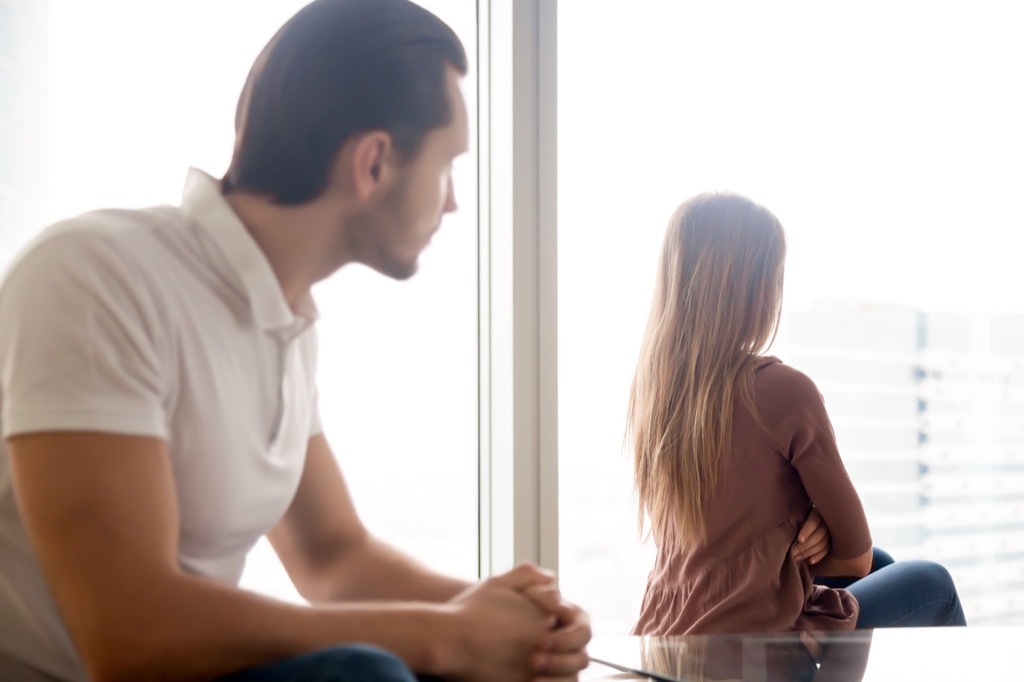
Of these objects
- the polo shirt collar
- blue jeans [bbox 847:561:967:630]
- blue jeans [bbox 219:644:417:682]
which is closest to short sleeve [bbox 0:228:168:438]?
the polo shirt collar

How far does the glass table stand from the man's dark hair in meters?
0.58

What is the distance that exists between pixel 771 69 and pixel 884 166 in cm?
41

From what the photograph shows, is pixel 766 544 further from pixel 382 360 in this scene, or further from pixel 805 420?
pixel 382 360

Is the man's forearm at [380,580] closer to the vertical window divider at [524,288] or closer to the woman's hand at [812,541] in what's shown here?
the woman's hand at [812,541]

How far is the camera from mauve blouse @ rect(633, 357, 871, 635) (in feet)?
5.40

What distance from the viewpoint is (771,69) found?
2629 millimetres

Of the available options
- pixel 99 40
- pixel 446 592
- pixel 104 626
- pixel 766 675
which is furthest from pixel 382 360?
pixel 104 626

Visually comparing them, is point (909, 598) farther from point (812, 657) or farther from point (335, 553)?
point (335, 553)

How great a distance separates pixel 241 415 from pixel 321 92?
323 millimetres

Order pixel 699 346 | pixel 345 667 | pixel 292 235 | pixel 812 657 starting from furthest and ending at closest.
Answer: pixel 699 346 → pixel 812 657 → pixel 292 235 → pixel 345 667

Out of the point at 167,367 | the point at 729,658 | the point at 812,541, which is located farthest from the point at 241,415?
the point at 812,541

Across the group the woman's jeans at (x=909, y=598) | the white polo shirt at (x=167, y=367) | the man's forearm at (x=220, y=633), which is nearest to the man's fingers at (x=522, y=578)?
the man's forearm at (x=220, y=633)

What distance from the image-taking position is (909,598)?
1842mm

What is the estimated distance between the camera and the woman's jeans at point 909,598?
1.83 m
